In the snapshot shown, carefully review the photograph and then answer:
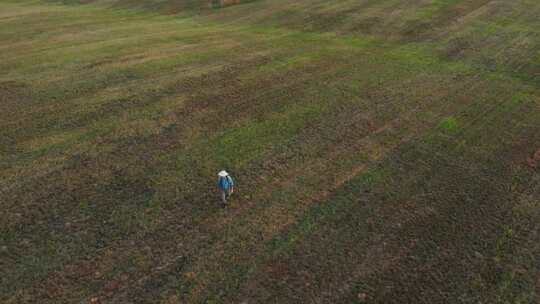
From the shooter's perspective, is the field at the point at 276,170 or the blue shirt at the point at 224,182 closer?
the field at the point at 276,170

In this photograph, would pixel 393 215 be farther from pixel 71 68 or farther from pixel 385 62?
pixel 71 68

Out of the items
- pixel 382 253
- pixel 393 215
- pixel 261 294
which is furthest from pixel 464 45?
pixel 261 294

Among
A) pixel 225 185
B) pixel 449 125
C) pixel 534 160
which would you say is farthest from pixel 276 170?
pixel 534 160

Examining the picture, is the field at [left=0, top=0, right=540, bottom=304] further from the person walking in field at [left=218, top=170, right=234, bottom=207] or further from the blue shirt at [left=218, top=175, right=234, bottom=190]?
the blue shirt at [left=218, top=175, right=234, bottom=190]

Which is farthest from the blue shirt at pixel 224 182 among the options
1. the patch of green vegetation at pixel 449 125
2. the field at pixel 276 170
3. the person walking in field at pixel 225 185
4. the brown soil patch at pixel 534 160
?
the brown soil patch at pixel 534 160

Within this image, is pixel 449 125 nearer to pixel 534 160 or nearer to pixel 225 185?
pixel 534 160

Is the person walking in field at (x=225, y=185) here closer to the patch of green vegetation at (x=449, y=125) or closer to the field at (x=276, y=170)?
the field at (x=276, y=170)

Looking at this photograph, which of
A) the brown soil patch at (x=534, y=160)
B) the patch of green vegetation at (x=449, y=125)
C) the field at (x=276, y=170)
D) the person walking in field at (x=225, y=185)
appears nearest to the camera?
the field at (x=276, y=170)
